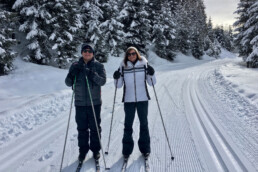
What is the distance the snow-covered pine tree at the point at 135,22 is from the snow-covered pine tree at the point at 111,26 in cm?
196

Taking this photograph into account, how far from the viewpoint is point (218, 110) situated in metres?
7.25

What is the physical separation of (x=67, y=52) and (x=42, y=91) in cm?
640

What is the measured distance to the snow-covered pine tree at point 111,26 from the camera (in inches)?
828

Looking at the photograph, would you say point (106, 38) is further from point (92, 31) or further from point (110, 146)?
point (110, 146)

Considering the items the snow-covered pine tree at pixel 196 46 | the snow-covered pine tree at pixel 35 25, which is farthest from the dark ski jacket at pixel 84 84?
the snow-covered pine tree at pixel 196 46

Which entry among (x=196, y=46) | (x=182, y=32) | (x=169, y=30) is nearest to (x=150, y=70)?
(x=169, y=30)

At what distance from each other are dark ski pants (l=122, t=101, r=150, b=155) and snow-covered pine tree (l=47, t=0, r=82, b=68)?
41.0 feet

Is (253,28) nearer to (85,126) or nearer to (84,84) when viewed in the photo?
(84,84)

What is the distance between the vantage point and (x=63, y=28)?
1584 cm

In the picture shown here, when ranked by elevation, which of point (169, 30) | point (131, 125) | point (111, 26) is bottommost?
point (131, 125)

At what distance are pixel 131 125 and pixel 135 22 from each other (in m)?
21.5

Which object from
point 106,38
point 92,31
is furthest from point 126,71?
point 106,38

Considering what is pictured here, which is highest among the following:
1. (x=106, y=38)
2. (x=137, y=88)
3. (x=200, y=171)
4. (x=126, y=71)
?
(x=106, y=38)

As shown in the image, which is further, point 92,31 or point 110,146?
point 92,31
